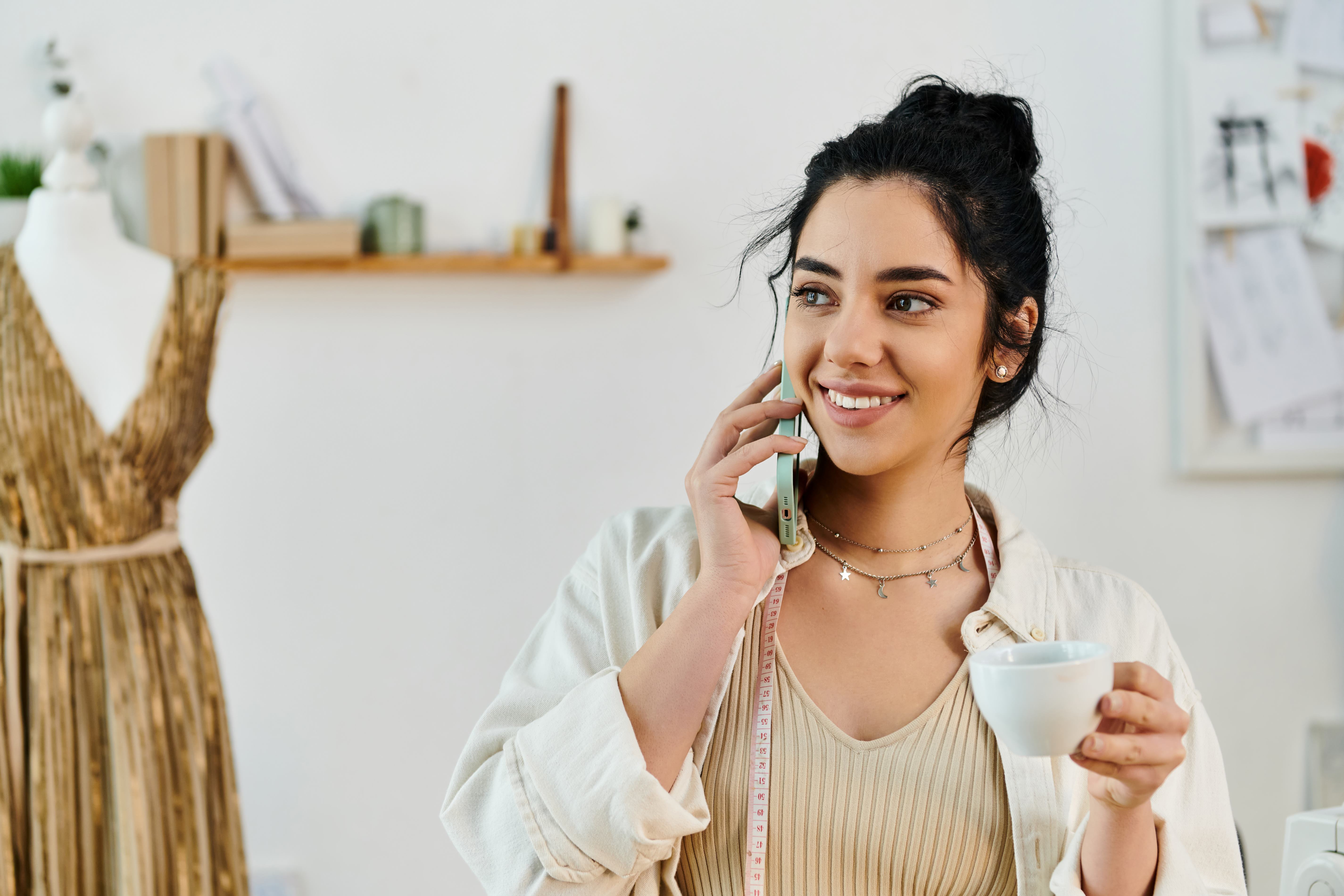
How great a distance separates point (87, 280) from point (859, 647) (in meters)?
1.47

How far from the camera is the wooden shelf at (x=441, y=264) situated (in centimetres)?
264

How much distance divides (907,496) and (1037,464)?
148 centimetres

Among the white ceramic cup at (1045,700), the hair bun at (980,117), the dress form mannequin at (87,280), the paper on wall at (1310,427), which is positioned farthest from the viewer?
the paper on wall at (1310,427)

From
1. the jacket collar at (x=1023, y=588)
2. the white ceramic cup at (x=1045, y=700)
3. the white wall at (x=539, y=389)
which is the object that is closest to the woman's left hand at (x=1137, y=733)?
the white ceramic cup at (x=1045, y=700)

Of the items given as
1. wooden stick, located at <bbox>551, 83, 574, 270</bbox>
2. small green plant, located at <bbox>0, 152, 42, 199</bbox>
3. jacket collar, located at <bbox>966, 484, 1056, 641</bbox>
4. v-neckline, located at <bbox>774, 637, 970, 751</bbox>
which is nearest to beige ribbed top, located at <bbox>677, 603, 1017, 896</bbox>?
v-neckline, located at <bbox>774, 637, 970, 751</bbox>

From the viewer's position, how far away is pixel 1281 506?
9.13ft

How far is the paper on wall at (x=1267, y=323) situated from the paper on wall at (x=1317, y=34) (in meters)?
0.41

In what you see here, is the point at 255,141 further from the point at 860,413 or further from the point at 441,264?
the point at 860,413

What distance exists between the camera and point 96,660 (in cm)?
184

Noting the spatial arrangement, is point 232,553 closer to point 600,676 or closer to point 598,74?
point 598,74

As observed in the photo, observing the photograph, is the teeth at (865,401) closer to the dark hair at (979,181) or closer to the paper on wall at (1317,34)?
the dark hair at (979,181)

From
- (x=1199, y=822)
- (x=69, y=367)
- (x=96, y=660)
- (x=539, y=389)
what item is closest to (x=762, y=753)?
(x=1199, y=822)

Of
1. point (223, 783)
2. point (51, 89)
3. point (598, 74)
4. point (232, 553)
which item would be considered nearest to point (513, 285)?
point (598, 74)

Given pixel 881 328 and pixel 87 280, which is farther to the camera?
pixel 87 280
